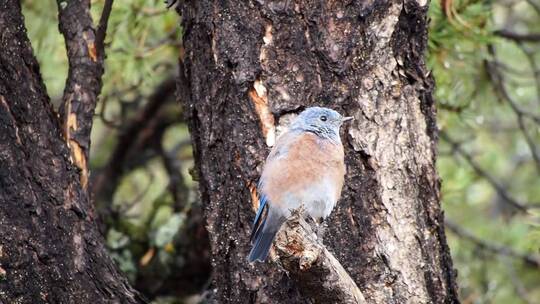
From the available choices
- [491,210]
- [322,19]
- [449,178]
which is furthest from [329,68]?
[491,210]

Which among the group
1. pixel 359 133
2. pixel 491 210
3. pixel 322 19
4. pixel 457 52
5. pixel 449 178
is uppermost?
pixel 491 210

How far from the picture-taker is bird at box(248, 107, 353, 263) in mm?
3865

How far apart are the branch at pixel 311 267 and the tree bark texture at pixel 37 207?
0.97 meters

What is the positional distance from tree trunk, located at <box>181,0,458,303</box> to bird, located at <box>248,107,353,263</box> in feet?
0.20

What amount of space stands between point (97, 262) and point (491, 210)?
719 centimetres

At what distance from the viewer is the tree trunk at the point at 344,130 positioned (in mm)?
3957

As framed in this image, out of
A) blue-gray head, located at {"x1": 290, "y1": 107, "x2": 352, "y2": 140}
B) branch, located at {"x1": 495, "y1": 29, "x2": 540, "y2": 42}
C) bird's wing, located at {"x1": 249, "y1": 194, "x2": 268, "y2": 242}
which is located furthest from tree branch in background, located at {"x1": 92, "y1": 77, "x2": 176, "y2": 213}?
bird's wing, located at {"x1": 249, "y1": 194, "x2": 268, "y2": 242}

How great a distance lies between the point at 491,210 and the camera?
10.3 meters

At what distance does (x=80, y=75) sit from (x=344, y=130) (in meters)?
1.35

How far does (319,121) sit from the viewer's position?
3996 millimetres

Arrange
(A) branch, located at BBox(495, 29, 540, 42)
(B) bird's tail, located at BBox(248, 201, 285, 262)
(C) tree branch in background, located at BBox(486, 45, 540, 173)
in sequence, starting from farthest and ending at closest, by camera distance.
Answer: (A) branch, located at BBox(495, 29, 540, 42) → (C) tree branch in background, located at BBox(486, 45, 540, 173) → (B) bird's tail, located at BBox(248, 201, 285, 262)

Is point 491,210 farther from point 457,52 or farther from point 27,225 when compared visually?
point 27,225

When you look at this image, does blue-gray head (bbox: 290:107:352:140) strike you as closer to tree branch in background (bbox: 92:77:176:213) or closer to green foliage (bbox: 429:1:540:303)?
green foliage (bbox: 429:1:540:303)

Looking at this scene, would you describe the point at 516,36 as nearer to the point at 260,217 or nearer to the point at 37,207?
the point at 260,217
